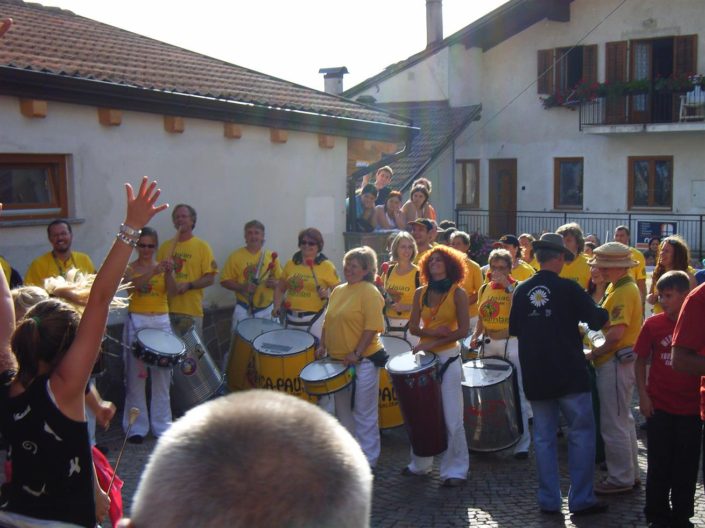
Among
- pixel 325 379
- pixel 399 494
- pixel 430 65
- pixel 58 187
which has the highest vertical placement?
pixel 430 65

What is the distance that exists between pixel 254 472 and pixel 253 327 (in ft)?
25.9

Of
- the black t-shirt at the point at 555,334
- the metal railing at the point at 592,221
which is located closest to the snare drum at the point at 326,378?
the black t-shirt at the point at 555,334

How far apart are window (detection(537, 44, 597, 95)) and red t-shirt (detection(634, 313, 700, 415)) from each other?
73.4 feet

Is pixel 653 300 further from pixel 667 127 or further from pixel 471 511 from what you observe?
pixel 667 127

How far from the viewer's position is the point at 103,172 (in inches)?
359

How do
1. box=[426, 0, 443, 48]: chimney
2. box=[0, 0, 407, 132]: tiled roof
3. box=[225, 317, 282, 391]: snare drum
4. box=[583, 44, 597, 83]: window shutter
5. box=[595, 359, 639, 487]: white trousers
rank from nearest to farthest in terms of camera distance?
1. box=[595, 359, 639, 487]: white trousers
2. box=[225, 317, 282, 391]: snare drum
3. box=[0, 0, 407, 132]: tiled roof
4. box=[583, 44, 597, 83]: window shutter
5. box=[426, 0, 443, 48]: chimney

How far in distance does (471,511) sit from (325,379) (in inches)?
60.8

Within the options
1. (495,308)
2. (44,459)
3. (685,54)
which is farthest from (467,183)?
(44,459)

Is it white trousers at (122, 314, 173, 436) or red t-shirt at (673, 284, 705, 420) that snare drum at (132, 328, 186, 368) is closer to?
white trousers at (122, 314, 173, 436)

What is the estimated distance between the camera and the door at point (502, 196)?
2884 cm

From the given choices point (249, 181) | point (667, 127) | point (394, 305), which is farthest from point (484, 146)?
point (394, 305)

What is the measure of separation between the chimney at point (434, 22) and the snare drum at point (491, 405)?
79.0 ft

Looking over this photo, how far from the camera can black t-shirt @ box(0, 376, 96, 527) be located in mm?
3037

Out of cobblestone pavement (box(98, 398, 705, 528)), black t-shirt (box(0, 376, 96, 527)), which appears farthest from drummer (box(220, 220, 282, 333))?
black t-shirt (box(0, 376, 96, 527))
